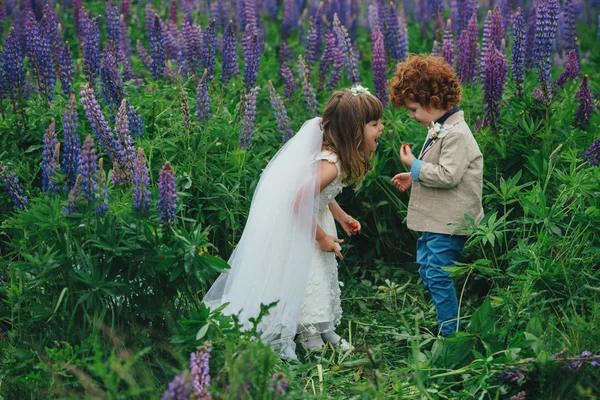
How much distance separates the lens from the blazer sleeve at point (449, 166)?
3631 mm

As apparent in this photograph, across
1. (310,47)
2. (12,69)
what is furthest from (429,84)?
(12,69)

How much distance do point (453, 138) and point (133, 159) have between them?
1.58 meters

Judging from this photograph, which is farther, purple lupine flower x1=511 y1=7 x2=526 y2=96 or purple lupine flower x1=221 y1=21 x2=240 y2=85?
purple lupine flower x1=221 y1=21 x2=240 y2=85

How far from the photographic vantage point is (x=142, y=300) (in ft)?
10.8

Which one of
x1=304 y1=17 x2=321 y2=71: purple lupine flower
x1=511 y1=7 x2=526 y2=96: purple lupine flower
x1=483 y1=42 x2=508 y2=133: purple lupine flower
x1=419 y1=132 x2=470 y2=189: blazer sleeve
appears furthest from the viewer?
x1=304 y1=17 x2=321 y2=71: purple lupine flower

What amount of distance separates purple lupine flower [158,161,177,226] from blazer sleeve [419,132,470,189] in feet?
4.27

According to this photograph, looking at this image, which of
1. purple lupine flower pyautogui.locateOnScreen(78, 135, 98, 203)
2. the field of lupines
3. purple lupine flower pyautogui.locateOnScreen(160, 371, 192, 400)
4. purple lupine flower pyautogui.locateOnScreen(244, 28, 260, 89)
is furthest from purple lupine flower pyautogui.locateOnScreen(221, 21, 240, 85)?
purple lupine flower pyautogui.locateOnScreen(160, 371, 192, 400)

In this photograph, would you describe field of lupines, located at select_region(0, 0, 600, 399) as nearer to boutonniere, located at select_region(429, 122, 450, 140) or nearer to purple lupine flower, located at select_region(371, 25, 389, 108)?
purple lupine flower, located at select_region(371, 25, 389, 108)

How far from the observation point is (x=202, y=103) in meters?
4.28

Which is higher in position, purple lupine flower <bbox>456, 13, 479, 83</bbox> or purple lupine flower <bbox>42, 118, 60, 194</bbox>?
purple lupine flower <bbox>42, 118, 60, 194</bbox>

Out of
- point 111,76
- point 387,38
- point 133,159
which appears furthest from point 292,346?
point 387,38

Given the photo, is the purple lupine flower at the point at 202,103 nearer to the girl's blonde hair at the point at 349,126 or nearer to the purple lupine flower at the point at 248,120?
the purple lupine flower at the point at 248,120

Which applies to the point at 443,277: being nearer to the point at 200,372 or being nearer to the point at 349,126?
the point at 349,126

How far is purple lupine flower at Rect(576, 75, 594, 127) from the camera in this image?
14.5ft
